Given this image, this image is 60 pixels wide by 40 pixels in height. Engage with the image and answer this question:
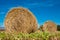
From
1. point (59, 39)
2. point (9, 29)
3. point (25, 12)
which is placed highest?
point (25, 12)

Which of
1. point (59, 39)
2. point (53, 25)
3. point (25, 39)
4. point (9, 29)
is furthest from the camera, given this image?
point (53, 25)

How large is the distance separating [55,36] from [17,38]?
30.6 inches

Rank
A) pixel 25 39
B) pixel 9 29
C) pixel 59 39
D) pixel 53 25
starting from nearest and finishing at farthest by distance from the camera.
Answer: pixel 25 39, pixel 59 39, pixel 9 29, pixel 53 25

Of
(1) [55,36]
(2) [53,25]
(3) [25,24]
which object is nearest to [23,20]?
(3) [25,24]

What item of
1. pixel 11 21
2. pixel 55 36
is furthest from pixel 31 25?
pixel 55 36

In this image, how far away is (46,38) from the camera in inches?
155

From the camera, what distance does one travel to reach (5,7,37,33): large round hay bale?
1070 cm

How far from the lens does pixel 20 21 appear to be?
10.9 meters

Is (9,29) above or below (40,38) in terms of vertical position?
above

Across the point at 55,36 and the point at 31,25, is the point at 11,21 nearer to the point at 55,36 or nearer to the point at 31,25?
the point at 31,25

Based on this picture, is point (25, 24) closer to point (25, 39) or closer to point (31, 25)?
point (31, 25)

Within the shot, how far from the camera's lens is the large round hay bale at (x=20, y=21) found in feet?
35.1

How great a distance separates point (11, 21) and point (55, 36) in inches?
281

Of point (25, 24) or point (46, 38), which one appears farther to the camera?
point (25, 24)
